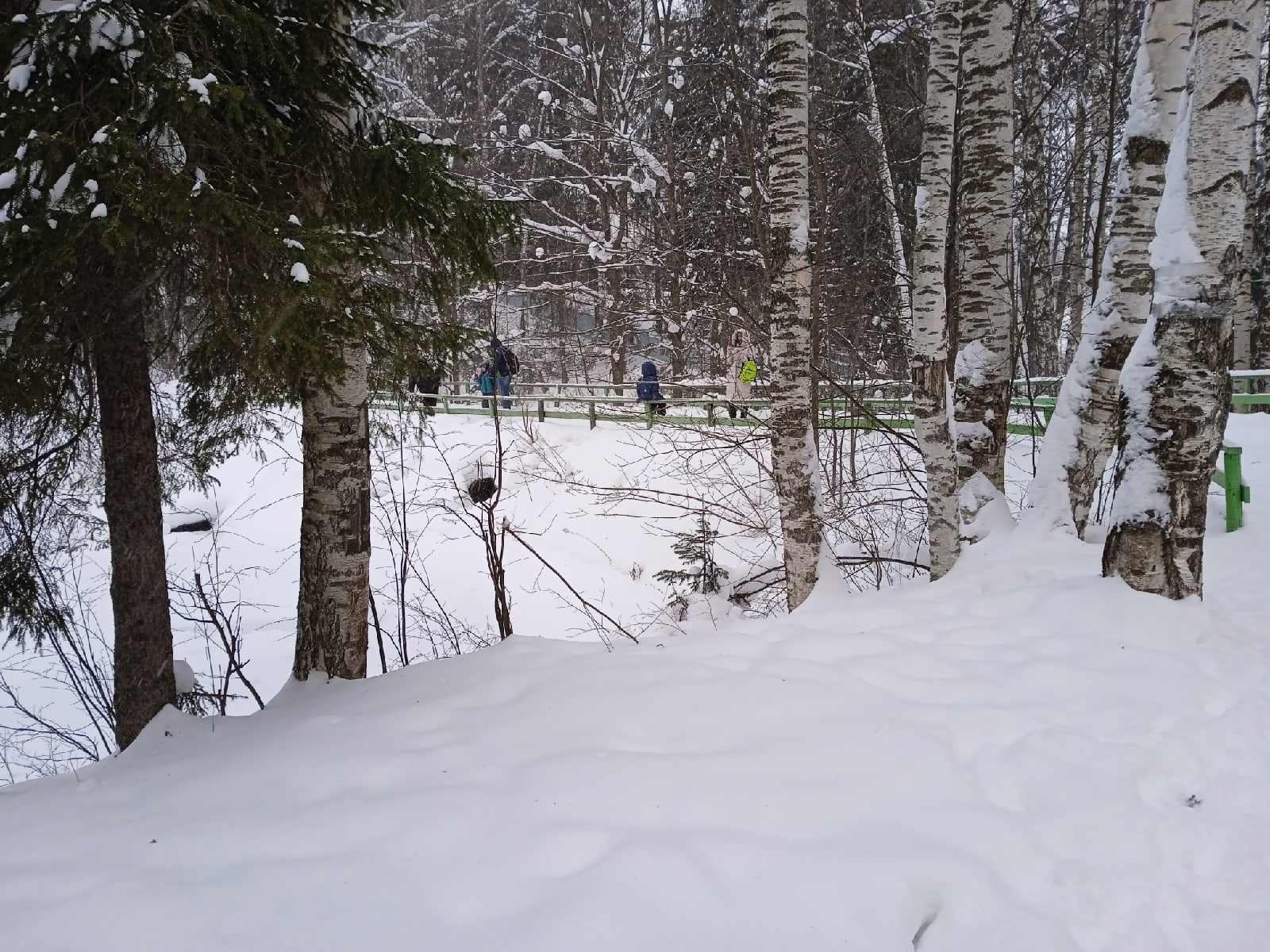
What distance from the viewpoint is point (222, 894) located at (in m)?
2.00

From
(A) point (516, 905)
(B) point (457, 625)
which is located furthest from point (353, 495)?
(B) point (457, 625)

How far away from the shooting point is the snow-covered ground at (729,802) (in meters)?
1.88

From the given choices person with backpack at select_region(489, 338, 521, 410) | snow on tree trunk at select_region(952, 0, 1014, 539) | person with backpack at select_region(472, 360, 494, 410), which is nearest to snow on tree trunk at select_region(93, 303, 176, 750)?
person with backpack at select_region(489, 338, 521, 410)

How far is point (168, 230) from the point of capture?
2889 mm

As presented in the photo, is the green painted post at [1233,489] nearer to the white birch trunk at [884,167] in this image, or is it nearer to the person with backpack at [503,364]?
the white birch trunk at [884,167]

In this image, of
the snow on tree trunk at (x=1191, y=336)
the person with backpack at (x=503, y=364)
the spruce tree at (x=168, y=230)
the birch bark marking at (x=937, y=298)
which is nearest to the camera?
the spruce tree at (x=168, y=230)

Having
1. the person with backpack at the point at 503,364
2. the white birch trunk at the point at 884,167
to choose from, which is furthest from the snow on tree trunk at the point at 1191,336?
the white birch trunk at the point at 884,167

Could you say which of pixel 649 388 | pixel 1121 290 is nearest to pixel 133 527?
pixel 1121 290

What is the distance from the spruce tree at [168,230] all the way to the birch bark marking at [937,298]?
292 centimetres

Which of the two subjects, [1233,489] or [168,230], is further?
[1233,489]

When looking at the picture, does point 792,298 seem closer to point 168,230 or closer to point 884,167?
point 168,230

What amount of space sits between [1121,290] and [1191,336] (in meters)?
1.29

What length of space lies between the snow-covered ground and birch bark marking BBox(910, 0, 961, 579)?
3.58 ft

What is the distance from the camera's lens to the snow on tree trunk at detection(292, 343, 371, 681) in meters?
4.08
